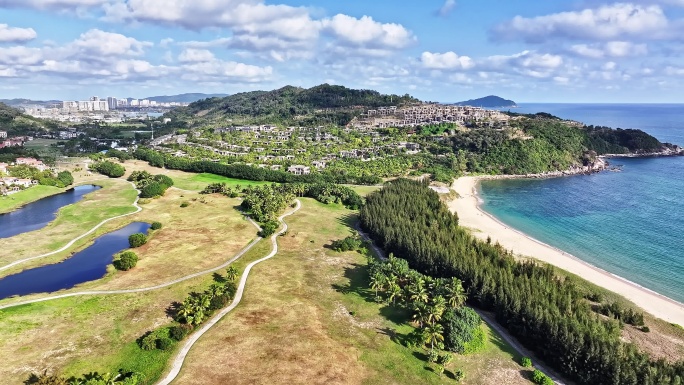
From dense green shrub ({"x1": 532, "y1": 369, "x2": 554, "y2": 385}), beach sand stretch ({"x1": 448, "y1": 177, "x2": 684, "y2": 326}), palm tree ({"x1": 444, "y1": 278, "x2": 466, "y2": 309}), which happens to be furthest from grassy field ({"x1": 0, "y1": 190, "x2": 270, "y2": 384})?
beach sand stretch ({"x1": 448, "y1": 177, "x2": 684, "y2": 326})

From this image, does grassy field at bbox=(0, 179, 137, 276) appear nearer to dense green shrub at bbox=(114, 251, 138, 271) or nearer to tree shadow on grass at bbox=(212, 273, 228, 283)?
dense green shrub at bbox=(114, 251, 138, 271)

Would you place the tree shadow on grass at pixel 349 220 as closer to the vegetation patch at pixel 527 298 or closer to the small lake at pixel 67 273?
the vegetation patch at pixel 527 298

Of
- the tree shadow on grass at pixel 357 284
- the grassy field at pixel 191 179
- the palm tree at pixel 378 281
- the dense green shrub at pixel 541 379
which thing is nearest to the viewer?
the dense green shrub at pixel 541 379

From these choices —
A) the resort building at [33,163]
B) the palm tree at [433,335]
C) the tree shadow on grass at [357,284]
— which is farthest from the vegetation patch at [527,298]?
the resort building at [33,163]

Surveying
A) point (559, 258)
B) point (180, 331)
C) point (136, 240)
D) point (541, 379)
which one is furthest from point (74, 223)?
point (559, 258)

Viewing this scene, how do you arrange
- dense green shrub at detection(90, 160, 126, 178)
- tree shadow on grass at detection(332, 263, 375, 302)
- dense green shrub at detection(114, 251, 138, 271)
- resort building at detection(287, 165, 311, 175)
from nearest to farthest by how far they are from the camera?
tree shadow on grass at detection(332, 263, 375, 302), dense green shrub at detection(114, 251, 138, 271), dense green shrub at detection(90, 160, 126, 178), resort building at detection(287, 165, 311, 175)

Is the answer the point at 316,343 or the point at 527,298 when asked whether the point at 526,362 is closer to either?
the point at 527,298

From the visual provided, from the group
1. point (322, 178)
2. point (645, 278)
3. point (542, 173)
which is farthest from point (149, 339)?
point (542, 173)
